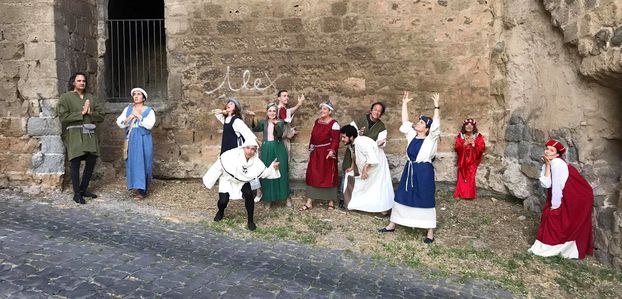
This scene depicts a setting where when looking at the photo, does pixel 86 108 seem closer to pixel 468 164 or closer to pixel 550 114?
pixel 468 164

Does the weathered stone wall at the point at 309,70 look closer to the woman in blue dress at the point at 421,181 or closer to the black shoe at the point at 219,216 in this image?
the woman in blue dress at the point at 421,181

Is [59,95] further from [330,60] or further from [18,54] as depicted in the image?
[330,60]

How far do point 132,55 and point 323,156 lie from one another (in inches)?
183

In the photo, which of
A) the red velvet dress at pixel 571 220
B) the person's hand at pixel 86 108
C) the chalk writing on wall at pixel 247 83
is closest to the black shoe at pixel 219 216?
the person's hand at pixel 86 108

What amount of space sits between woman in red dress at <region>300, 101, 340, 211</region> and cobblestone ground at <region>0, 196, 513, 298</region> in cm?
139

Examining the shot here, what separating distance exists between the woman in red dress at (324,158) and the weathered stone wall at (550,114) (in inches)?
98.3

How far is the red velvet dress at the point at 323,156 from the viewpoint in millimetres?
6293

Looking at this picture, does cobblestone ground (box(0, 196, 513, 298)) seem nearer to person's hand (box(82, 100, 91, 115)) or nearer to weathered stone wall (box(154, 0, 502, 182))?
person's hand (box(82, 100, 91, 115))

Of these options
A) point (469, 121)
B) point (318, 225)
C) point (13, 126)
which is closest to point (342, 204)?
point (318, 225)

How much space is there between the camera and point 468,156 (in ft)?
22.7

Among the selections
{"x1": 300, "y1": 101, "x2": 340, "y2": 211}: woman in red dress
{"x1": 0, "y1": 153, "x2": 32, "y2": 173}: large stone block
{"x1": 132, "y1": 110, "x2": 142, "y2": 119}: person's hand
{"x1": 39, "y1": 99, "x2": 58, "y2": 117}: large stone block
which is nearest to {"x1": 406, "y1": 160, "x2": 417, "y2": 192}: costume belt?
{"x1": 300, "y1": 101, "x2": 340, "y2": 211}: woman in red dress

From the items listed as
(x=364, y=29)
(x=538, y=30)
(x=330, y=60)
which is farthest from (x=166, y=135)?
(x=538, y=30)

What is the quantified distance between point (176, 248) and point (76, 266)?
0.92 m

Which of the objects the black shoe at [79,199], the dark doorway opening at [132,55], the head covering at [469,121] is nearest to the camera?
the black shoe at [79,199]
